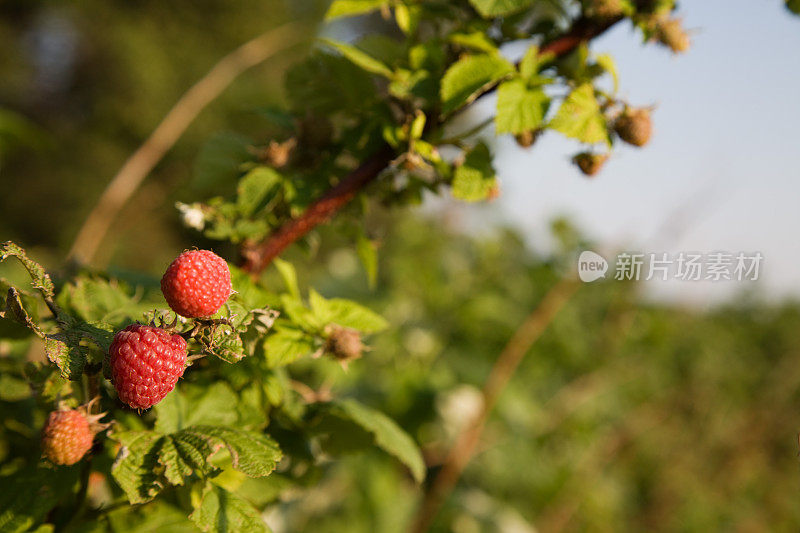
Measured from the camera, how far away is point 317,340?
59cm

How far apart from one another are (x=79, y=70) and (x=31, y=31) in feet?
2.87

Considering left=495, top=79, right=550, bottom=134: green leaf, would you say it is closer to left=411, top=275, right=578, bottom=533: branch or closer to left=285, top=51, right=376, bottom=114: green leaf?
left=285, top=51, right=376, bottom=114: green leaf

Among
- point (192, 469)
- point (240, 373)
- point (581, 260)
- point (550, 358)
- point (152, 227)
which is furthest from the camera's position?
point (152, 227)

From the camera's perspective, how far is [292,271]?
647 mm

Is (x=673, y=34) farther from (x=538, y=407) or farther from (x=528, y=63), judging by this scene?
(x=538, y=407)

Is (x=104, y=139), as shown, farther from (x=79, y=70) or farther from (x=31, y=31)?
(x=31, y=31)

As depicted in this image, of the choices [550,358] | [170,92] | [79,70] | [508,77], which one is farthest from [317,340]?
[79,70]

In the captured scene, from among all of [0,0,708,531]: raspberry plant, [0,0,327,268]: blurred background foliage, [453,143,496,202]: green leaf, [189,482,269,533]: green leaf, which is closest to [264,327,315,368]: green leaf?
[0,0,708,531]: raspberry plant

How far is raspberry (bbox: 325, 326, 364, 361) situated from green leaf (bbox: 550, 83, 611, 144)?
11.2 inches

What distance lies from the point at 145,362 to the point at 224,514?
171 millimetres

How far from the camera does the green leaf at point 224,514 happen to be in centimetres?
46

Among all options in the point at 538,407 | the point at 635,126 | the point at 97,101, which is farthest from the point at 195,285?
the point at 97,101

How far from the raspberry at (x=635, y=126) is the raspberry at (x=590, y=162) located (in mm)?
34

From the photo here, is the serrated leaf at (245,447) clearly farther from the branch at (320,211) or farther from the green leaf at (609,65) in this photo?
the green leaf at (609,65)
